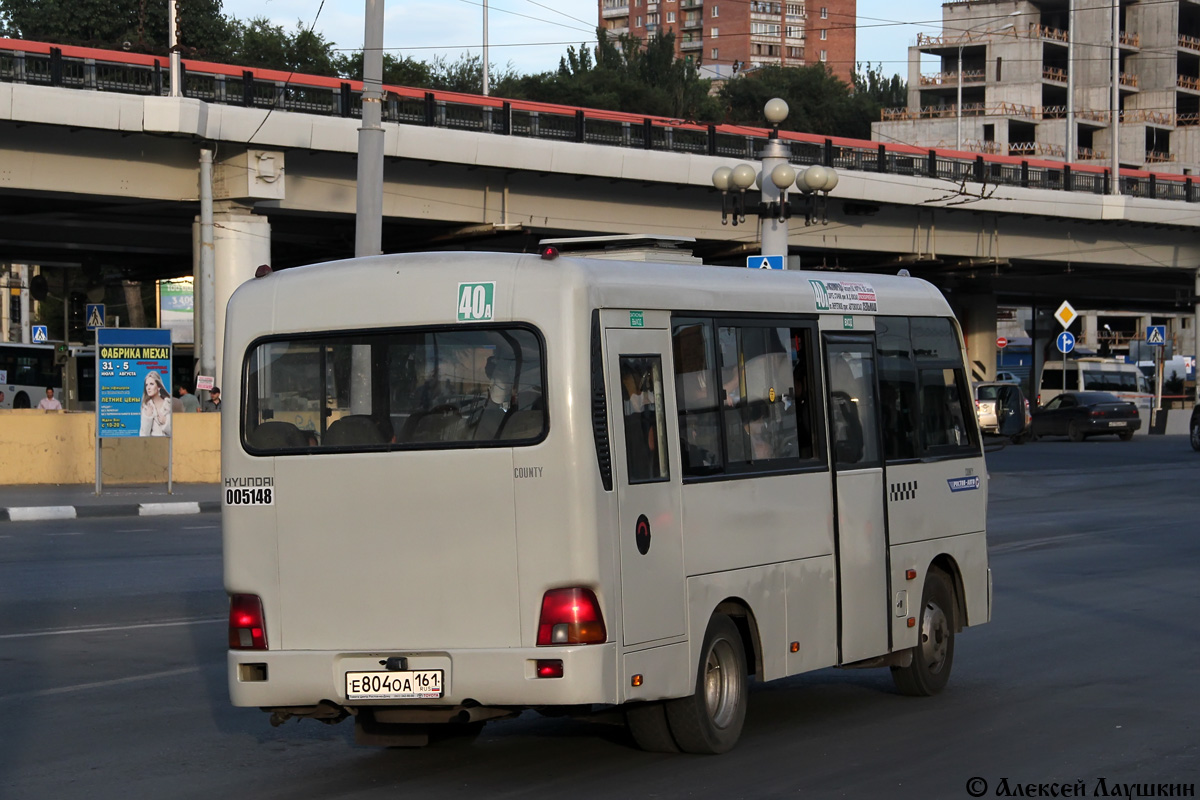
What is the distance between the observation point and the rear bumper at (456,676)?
21.2ft

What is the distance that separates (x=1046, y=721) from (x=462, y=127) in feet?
94.0

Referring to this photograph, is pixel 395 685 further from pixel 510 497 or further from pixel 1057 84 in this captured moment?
pixel 1057 84

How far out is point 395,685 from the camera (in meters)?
6.68

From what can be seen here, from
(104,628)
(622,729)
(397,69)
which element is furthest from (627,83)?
(622,729)

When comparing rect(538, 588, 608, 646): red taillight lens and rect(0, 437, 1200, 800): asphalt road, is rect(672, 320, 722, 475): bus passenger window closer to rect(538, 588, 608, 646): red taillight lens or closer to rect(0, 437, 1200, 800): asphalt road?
rect(538, 588, 608, 646): red taillight lens

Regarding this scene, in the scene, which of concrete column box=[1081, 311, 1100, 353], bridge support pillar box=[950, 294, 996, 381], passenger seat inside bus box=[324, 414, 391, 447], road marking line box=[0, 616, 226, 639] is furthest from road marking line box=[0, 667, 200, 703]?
concrete column box=[1081, 311, 1100, 353]

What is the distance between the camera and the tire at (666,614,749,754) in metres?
7.20

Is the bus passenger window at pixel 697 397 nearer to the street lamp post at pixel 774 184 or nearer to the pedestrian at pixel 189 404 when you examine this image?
the street lamp post at pixel 774 184

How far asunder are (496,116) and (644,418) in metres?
29.5

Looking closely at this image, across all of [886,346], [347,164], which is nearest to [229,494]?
[886,346]

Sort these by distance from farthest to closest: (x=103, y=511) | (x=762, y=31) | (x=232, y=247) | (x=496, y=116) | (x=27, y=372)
→ (x=762, y=31), (x=27, y=372), (x=496, y=116), (x=232, y=247), (x=103, y=511)

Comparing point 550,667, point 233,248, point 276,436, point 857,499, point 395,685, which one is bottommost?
point 395,685

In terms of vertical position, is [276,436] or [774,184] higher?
[774,184]

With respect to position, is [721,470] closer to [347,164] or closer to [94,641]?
[94,641]
